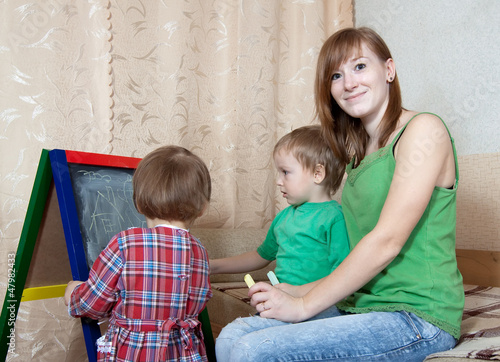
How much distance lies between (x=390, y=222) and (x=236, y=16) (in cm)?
159

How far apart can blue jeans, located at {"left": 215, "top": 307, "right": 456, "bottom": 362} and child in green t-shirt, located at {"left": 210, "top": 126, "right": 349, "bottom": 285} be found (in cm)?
31

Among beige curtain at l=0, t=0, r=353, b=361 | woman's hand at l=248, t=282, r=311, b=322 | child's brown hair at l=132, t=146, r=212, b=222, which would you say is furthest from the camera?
beige curtain at l=0, t=0, r=353, b=361

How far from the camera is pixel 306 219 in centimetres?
130

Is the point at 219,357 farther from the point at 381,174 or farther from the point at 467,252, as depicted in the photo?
the point at 467,252

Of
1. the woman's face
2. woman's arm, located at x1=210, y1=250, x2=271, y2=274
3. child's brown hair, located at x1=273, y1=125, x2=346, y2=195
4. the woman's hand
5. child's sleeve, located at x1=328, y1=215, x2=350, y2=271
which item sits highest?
the woman's face

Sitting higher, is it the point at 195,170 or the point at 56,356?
the point at 195,170

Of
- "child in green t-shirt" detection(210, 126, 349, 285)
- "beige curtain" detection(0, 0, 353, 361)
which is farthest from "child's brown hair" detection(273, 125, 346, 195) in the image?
"beige curtain" detection(0, 0, 353, 361)

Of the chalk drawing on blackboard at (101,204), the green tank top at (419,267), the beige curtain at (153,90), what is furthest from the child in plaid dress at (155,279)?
the beige curtain at (153,90)

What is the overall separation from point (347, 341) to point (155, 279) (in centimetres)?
45

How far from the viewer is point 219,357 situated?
3.20 ft

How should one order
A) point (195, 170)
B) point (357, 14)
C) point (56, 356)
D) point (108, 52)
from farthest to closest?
1. point (357, 14)
2. point (108, 52)
3. point (56, 356)
4. point (195, 170)

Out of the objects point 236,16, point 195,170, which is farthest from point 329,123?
point 236,16

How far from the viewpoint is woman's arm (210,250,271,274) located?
1409 millimetres

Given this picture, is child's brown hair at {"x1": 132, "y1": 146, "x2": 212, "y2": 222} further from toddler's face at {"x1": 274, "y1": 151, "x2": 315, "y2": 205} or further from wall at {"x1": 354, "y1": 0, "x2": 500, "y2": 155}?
wall at {"x1": 354, "y1": 0, "x2": 500, "y2": 155}
